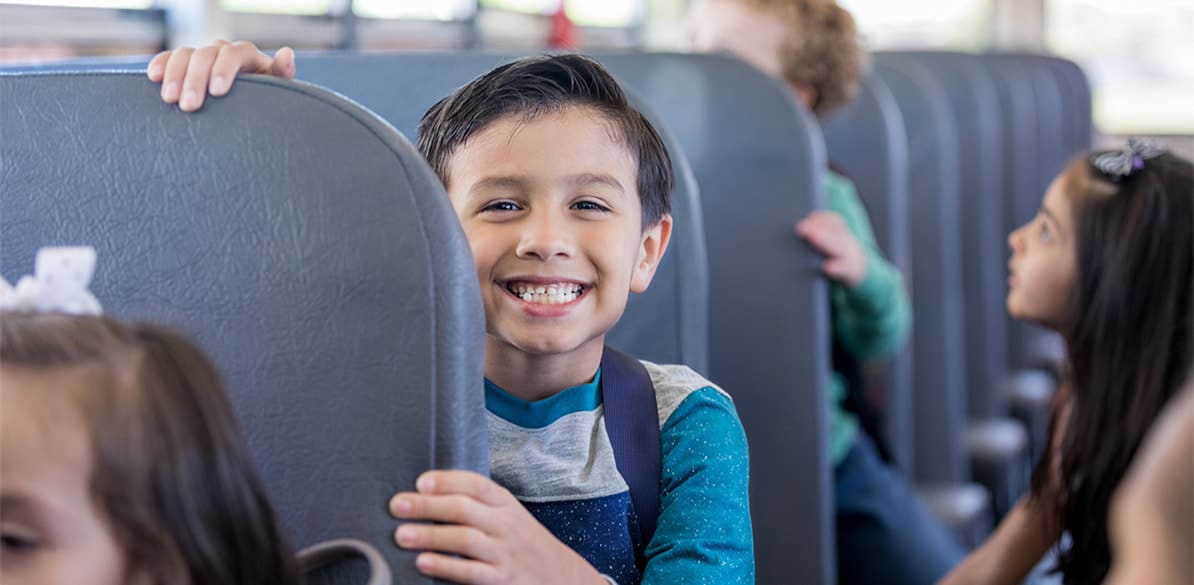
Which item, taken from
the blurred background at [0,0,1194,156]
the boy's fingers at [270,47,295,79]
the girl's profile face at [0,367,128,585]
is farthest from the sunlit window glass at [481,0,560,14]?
the girl's profile face at [0,367,128,585]

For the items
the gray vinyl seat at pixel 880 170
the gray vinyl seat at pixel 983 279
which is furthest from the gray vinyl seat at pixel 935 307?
the gray vinyl seat at pixel 880 170

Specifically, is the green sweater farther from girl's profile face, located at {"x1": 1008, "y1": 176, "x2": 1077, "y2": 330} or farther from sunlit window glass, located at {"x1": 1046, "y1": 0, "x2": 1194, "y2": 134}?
sunlit window glass, located at {"x1": 1046, "y1": 0, "x2": 1194, "y2": 134}

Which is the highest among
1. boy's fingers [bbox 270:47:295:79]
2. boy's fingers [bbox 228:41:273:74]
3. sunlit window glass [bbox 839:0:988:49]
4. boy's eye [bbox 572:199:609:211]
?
boy's fingers [bbox 228:41:273:74]

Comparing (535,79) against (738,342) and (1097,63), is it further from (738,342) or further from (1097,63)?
(1097,63)

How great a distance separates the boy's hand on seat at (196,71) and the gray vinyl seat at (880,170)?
1.59m

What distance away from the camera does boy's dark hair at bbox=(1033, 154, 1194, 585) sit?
1.48m

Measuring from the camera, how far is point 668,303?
1.21m

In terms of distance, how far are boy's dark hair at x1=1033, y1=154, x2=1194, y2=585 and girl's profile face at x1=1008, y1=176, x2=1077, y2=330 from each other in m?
0.03

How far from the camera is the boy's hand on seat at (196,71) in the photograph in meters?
0.89

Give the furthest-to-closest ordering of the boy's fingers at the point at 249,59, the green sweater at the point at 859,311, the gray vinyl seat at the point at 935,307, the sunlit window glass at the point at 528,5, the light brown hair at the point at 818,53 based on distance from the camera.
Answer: the gray vinyl seat at the point at 935,307, the sunlit window glass at the point at 528,5, the light brown hair at the point at 818,53, the green sweater at the point at 859,311, the boy's fingers at the point at 249,59

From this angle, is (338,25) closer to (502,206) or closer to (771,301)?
(771,301)

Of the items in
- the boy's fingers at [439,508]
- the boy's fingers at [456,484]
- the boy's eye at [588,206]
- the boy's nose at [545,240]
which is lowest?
the boy's fingers at [439,508]

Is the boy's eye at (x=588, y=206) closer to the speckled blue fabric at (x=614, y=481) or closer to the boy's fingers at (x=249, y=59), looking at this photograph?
the speckled blue fabric at (x=614, y=481)

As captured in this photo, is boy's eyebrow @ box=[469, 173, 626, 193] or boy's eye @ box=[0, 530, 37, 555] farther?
boy's eyebrow @ box=[469, 173, 626, 193]
